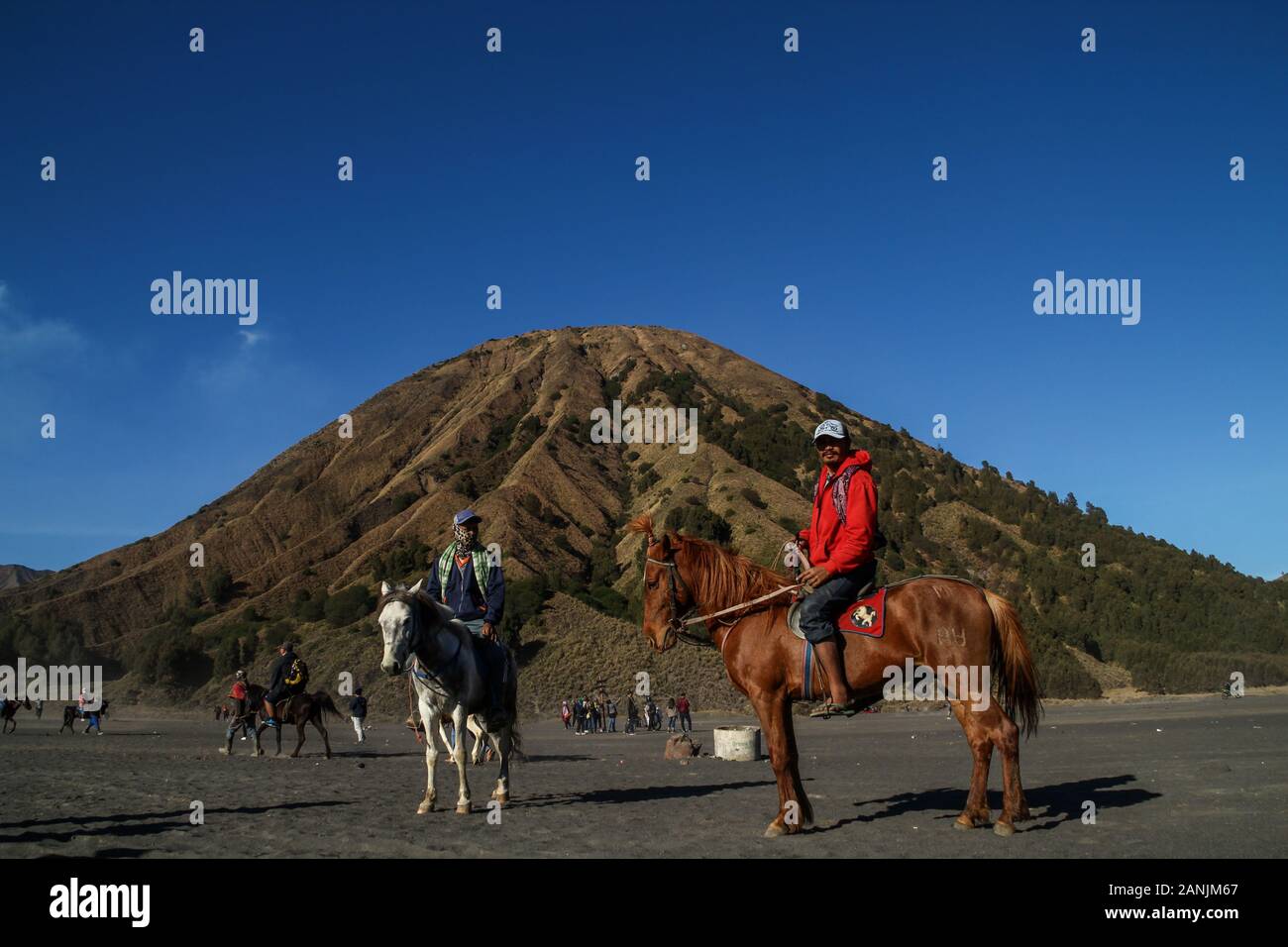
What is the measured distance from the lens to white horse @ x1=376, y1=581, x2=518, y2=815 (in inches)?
368

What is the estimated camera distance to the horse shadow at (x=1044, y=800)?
9593mm

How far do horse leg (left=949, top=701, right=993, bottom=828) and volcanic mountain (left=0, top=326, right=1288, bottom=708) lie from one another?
45688 millimetres

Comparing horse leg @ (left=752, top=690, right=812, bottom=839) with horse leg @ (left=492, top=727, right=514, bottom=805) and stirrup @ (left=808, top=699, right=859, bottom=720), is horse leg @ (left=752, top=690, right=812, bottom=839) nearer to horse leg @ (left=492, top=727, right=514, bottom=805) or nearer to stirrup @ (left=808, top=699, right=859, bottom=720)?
stirrup @ (left=808, top=699, right=859, bottom=720)

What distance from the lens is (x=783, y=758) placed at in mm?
8656

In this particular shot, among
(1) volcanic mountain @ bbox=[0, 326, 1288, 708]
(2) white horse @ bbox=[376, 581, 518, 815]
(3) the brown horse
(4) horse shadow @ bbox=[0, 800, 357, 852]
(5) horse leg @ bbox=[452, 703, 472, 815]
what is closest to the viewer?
(4) horse shadow @ bbox=[0, 800, 357, 852]

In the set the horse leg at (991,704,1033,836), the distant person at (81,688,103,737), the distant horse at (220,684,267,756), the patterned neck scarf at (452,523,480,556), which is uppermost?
the patterned neck scarf at (452,523,480,556)

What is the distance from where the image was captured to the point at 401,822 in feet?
30.7

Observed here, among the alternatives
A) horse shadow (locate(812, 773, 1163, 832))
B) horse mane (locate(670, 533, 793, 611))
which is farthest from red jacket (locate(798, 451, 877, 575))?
horse shadow (locate(812, 773, 1163, 832))

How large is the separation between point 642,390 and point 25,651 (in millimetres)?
73827

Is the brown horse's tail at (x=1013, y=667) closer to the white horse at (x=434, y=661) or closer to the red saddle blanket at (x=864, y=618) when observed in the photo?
the red saddle blanket at (x=864, y=618)

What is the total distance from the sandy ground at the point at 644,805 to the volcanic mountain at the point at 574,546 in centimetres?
3621

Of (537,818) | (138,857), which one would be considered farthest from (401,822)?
(138,857)

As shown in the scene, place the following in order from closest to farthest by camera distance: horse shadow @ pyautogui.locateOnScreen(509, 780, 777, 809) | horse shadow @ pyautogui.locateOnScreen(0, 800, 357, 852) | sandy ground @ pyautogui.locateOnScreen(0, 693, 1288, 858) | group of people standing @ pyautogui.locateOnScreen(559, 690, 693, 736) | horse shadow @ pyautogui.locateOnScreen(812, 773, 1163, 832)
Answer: sandy ground @ pyautogui.locateOnScreen(0, 693, 1288, 858)
horse shadow @ pyautogui.locateOnScreen(0, 800, 357, 852)
horse shadow @ pyautogui.locateOnScreen(812, 773, 1163, 832)
horse shadow @ pyautogui.locateOnScreen(509, 780, 777, 809)
group of people standing @ pyautogui.locateOnScreen(559, 690, 693, 736)

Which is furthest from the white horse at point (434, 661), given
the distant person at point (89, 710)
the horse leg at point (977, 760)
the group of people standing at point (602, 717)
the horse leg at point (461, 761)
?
the group of people standing at point (602, 717)
